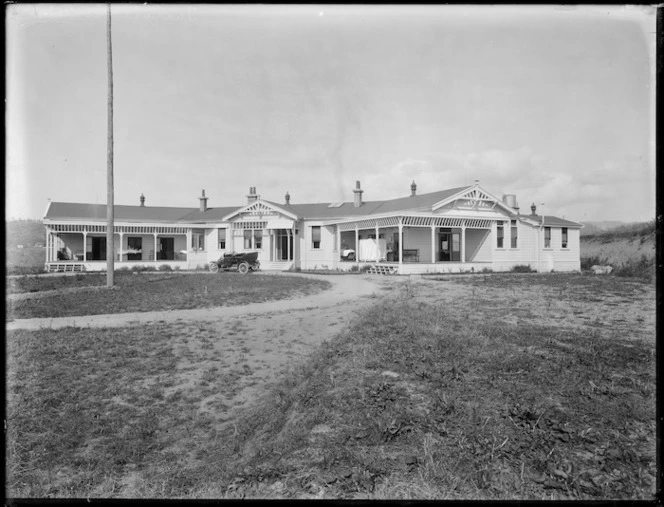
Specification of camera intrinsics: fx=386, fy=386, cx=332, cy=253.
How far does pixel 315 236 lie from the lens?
29047mm

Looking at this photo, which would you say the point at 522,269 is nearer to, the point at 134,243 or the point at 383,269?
the point at 383,269

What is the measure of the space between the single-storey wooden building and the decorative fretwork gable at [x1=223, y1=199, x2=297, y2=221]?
7 cm

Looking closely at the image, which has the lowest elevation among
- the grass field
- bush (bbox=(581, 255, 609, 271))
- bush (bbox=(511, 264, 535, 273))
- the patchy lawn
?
the grass field

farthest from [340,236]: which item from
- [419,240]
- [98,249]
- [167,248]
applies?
[98,249]

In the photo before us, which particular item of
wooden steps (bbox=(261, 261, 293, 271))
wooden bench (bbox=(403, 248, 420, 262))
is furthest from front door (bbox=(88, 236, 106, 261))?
wooden bench (bbox=(403, 248, 420, 262))

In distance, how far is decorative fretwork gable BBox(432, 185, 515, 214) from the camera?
80.0 ft

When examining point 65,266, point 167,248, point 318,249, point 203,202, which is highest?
point 203,202

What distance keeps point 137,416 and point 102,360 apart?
2.20 metres

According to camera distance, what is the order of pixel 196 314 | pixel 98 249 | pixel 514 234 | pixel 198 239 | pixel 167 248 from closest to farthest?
pixel 196 314
pixel 514 234
pixel 198 239
pixel 98 249
pixel 167 248

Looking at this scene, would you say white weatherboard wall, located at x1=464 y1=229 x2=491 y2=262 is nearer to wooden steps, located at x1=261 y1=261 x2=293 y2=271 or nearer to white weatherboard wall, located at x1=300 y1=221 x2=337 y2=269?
A: white weatherboard wall, located at x1=300 y1=221 x2=337 y2=269

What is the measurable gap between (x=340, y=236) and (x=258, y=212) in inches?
245

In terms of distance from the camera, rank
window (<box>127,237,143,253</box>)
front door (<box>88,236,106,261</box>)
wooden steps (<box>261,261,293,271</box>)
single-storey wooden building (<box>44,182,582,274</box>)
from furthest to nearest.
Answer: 1. front door (<box>88,236,106,261</box>)
2. window (<box>127,237,143,253</box>)
3. wooden steps (<box>261,261,293,271</box>)
4. single-storey wooden building (<box>44,182,582,274</box>)

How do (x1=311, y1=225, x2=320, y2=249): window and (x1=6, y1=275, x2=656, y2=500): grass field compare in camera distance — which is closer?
(x1=6, y1=275, x2=656, y2=500): grass field

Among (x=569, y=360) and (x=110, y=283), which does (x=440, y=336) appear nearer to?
(x=569, y=360)
